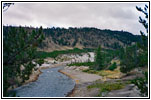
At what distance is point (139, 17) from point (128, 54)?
131 ft

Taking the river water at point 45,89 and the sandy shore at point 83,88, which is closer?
the sandy shore at point 83,88

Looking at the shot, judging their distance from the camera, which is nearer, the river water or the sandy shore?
the sandy shore

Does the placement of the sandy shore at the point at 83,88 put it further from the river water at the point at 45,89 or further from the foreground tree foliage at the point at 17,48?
the foreground tree foliage at the point at 17,48

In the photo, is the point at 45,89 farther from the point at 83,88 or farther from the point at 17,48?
the point at 17,48

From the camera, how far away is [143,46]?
1594 centimetres

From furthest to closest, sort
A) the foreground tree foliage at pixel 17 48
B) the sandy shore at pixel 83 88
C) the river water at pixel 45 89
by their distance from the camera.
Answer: the river water at pixel 45 89 < the sandy shore at pixel 83 88 < the foreground tree foliage at pixel 17 48

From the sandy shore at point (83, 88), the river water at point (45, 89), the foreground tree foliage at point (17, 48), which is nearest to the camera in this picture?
the foreground tree foliage at point (17, 48)

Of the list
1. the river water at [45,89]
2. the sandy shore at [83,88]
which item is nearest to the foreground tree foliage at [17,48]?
the sandy shore at [83,88]

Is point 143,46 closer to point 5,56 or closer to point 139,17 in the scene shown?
point 139,17

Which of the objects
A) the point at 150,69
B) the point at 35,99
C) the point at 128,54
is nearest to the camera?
the point at 35,99

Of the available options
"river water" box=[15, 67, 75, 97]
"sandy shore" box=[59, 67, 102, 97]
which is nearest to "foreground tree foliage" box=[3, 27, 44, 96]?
"sandy shore" box=[59, 67, 102, 97]

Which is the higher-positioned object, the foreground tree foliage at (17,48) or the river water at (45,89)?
the foreground tree foliage at (17,48)

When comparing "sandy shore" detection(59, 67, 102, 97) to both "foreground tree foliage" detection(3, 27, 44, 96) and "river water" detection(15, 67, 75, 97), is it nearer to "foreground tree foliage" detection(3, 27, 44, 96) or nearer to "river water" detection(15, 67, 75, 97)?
"river water" detection(15, 67, 75, 97)

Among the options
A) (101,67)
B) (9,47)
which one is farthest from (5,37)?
(101,67)
